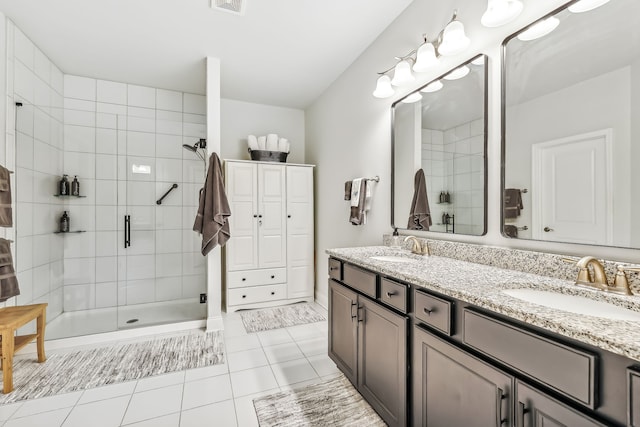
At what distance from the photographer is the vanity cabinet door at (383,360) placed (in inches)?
51.5

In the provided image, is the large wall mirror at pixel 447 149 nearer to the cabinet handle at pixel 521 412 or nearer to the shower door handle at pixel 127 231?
the cabinet handle at pixel 521 412

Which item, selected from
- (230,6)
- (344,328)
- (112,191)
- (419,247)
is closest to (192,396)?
(344,328)

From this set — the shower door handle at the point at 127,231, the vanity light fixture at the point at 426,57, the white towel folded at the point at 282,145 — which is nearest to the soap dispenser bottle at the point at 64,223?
the shower door handle at the point at 127,231

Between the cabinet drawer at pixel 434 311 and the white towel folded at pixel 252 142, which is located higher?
the white towel folded at pixel 252 142

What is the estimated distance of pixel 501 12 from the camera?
4.36 ft

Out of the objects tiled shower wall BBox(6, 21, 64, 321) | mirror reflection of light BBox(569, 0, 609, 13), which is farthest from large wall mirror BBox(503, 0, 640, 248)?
tiled shower wall BBox(6, 21, 64, 321)

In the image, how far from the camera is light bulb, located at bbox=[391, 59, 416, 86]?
1.99 metres

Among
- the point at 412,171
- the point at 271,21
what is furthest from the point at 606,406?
the point at 271,21

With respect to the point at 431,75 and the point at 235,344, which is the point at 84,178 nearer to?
the point at 235,344

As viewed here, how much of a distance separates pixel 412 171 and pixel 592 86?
1024 mm

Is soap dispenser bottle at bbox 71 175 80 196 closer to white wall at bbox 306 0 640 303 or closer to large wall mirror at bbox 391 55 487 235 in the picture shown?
white wall at bbox 306 0 640 303

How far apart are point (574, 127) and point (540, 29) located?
489mm

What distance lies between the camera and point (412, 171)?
79.8 inches

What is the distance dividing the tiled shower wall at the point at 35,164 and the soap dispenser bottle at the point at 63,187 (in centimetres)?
8
